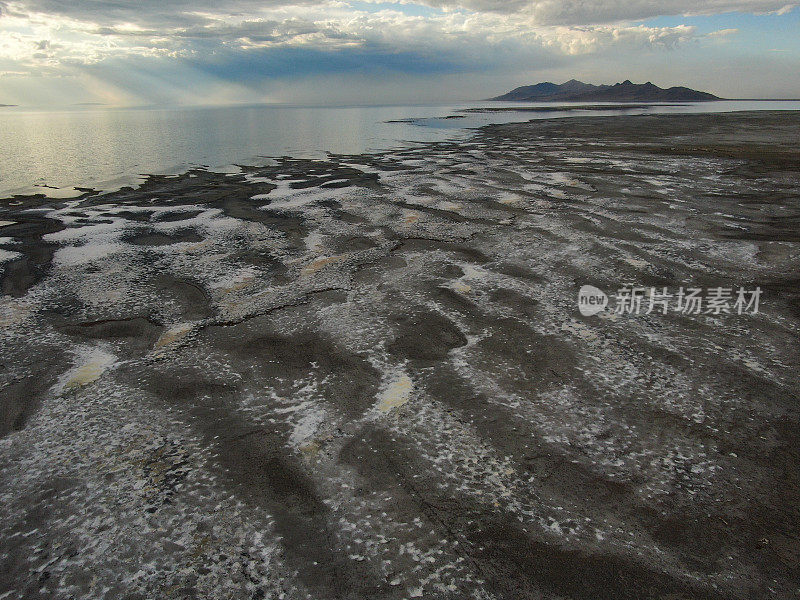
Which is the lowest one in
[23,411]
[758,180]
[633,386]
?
[23,411]

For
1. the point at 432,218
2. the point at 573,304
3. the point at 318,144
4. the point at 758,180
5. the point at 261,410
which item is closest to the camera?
the point at 261,410

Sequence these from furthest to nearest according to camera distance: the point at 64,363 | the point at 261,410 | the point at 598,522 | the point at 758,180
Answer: the point at 758,180
the point at 64,363
the point at 261,410
the point at 598,522

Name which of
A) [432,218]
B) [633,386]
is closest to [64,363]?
[633,386]

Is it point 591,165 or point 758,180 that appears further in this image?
point 591,165

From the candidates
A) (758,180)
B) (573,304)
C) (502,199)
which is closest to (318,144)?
(502,199)

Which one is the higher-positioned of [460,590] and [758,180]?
[758,180]

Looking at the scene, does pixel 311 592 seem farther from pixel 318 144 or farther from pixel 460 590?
pixel 318 144
